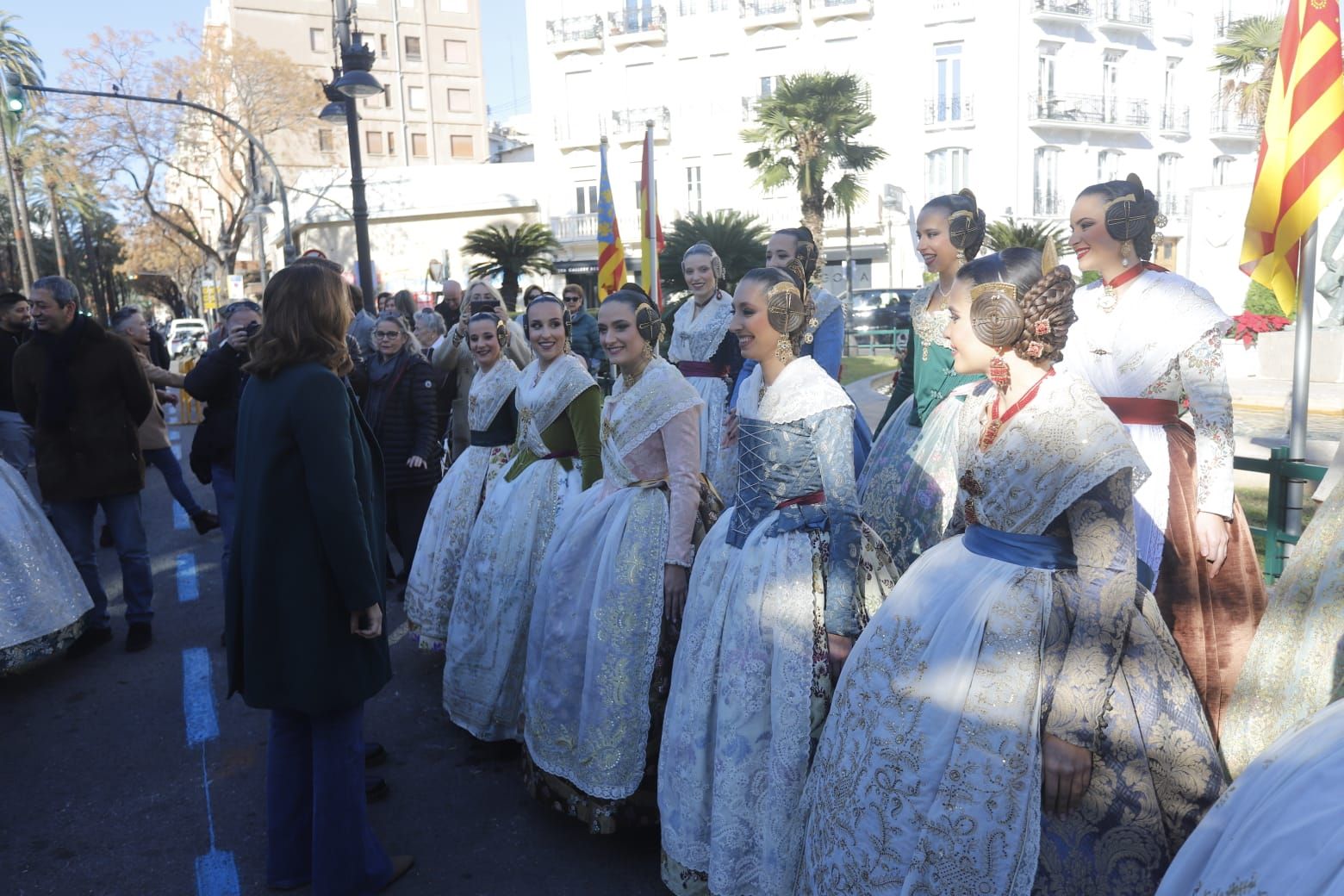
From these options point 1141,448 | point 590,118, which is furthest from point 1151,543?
point 590,118

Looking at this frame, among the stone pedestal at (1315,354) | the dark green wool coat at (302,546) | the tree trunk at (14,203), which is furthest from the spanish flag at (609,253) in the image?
the tree trunk at (14,203)

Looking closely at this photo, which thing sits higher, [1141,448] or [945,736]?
[1141,448]

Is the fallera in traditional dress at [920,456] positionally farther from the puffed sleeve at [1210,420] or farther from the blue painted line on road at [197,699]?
the blue painted line on road at [197,699]

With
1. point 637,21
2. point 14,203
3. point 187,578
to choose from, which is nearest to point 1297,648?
point 187,578

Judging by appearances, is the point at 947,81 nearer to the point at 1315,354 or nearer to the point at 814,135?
the point at 814,135

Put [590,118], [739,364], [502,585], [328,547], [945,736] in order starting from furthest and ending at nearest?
[590,118] → [739,364] → [502,585] → [328,547] → [945,736]

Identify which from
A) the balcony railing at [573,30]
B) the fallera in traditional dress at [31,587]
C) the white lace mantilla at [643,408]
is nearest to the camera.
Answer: the white lace mantilla at [643,408]

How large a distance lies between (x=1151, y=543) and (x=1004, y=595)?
47.9 inches

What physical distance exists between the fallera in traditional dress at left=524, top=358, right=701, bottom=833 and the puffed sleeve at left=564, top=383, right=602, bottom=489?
28 cm

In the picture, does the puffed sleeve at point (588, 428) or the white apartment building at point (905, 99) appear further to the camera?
the white apartment building at point (905, 99)

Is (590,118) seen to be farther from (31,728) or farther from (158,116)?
(31,728)

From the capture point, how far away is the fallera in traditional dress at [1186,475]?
10.8 feet

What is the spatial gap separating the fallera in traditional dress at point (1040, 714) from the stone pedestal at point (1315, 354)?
45.6 feet

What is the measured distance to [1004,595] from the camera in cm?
240
